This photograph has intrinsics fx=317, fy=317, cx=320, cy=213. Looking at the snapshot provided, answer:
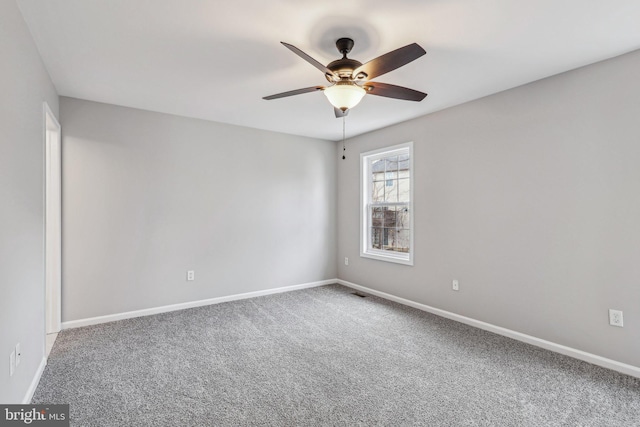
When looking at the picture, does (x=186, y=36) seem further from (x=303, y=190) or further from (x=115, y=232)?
(x=303, y=190)

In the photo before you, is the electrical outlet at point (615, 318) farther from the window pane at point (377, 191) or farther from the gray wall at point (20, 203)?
the gray wall at point (20, 203)

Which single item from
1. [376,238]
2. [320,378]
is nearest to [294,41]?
[320,378]

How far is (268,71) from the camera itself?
2.76 metres

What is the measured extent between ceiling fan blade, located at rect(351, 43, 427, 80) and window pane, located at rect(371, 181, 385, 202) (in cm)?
277

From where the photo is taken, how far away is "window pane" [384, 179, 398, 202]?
460 centimetres

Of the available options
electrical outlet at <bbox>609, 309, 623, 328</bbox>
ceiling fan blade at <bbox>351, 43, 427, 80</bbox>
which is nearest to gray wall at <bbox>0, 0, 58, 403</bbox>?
ceiling fan blade at <bbox>351, 43, 427, 80</bbox>

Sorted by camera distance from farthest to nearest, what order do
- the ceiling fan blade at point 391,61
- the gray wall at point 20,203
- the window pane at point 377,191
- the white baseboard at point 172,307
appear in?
the window pane at point 377,191
the white baseboard at point 172,307
the ceiling fan blade at point 391,61
the gray wall at point 20,203

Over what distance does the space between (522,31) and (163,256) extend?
4.17 meters

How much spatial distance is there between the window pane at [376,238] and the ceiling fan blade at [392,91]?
2.66 meters

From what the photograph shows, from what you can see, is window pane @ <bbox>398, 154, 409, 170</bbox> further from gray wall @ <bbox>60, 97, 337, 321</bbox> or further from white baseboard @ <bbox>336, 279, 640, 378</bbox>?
white baseboard @ <bbox>336, 279, 640, 378</bbox>

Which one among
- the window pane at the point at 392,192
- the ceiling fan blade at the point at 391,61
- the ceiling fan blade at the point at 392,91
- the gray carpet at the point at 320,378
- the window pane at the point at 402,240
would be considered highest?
the ceiling fan blade at the point at 391,61

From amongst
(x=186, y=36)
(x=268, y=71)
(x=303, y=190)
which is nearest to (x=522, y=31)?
(x=268, y=71)

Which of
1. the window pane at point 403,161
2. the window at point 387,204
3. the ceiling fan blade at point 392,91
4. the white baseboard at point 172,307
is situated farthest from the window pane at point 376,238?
the ceiling fan blade at point 392,91

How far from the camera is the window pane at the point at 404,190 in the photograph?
14.4 ft
